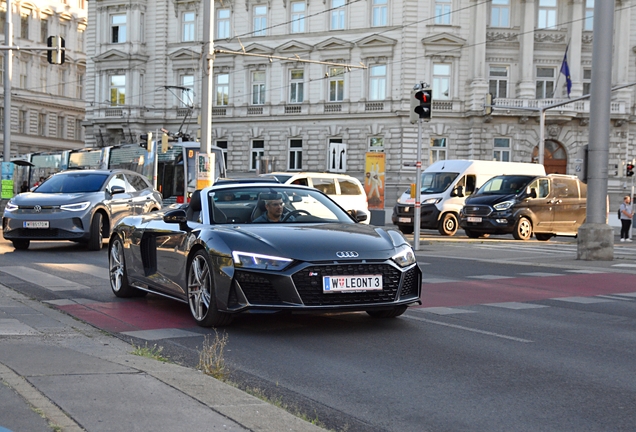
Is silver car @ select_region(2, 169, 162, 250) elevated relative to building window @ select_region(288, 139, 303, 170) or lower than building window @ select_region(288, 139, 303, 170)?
lower

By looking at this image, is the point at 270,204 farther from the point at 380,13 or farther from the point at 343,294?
the point at 380,13

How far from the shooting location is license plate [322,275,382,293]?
25.7 ft

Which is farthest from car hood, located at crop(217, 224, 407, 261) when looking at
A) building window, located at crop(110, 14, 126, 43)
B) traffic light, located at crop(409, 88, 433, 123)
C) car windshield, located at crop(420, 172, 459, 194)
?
building window, located at crop(110, 14, 126, 43)

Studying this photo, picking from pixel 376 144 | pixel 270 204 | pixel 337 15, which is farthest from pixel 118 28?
pixel 270 204

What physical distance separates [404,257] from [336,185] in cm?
1964

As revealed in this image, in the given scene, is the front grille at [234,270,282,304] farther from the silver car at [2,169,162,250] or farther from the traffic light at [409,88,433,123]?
the traffic light at [409,88,433,123]

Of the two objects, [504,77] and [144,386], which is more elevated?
[504,77]

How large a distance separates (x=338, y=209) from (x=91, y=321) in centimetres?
268

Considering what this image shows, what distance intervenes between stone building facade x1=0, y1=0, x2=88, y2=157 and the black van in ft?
195

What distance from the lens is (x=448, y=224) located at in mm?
32875

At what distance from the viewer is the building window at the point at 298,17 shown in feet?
191

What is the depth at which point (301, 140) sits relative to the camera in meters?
58.2

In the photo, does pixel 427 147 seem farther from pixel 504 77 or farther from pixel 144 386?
pixel 144 386

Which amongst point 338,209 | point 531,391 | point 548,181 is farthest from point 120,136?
point 531,391
